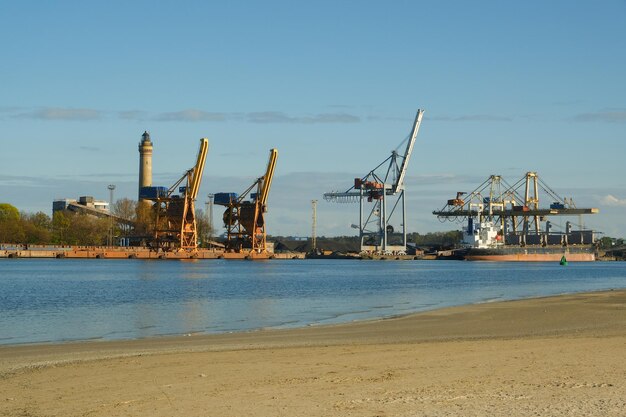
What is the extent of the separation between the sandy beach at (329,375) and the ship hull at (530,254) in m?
116

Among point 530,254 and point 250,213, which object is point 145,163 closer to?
point 250,213

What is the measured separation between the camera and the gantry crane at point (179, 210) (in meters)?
113

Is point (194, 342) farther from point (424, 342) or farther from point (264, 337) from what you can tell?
point (424, 342)

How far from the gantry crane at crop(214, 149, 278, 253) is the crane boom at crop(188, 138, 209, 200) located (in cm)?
564

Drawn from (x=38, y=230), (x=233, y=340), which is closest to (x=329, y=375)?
(x=233, y=340)

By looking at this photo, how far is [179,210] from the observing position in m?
114

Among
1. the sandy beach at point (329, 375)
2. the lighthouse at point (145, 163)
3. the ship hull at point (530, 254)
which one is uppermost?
the lighthouse at point (145, 163)

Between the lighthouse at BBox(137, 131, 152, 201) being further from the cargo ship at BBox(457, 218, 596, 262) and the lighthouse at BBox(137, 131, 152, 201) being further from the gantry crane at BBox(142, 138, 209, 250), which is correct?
the cargo ship at BBox(457, 218, 596, 262)

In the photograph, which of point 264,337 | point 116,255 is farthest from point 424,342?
point 116,255

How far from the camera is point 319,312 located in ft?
93.1

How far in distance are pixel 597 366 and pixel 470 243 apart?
127 metres

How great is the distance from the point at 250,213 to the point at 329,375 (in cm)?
10860

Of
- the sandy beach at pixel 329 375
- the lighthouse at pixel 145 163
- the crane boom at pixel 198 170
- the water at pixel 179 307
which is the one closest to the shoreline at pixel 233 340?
the sandy beach at pixel 329 375

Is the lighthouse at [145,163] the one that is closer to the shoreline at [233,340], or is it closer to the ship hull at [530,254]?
the ship hull at [530,254]
